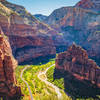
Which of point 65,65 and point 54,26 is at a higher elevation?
point 54,26

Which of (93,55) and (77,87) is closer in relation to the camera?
(77,87)

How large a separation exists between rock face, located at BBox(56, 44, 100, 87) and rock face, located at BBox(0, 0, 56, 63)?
38820mm

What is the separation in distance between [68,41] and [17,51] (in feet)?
303

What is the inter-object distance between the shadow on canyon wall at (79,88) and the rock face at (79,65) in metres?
2.34

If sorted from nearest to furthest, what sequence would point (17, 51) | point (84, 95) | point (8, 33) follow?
1. point (84, 95)
2. point (8, 33)
3. point (17, 51)

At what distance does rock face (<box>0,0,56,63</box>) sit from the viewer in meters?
80.2

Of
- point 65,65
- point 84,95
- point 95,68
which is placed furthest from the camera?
point 65,65

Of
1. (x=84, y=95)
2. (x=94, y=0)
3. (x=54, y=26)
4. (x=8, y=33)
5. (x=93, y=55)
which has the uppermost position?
(x=94, y=0)

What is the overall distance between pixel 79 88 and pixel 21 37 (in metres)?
68.1

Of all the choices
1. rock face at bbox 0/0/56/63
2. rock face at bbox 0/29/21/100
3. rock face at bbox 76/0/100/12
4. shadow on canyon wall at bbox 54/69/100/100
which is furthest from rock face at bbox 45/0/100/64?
rock face at bbox 0/29/21/100

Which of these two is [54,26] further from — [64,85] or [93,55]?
[64,85]

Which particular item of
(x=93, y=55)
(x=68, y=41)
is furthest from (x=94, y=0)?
(x=93, y=55)

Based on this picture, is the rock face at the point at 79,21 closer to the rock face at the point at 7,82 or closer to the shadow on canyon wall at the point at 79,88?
the shadow on canyon wall at the point at 79,88

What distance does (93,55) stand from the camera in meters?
98.3
